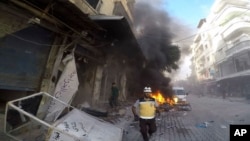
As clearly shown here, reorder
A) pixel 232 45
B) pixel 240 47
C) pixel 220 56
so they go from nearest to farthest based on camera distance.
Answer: pixel 240 47 → pixel 232 45 → pixel 220 56

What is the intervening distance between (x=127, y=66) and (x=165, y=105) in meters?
4.28

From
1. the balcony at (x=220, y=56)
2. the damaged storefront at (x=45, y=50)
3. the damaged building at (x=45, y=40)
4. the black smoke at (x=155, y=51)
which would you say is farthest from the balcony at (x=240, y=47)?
the damaged storefront at (x=45, y=50)

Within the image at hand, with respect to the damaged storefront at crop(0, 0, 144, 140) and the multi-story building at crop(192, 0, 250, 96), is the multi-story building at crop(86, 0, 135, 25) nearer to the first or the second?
the damaged storefront at crop(0, 0, 144, 140)

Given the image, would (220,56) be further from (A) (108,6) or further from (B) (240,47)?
(A) (108,6)

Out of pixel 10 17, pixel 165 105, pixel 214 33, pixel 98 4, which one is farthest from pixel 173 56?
pixel 214 33

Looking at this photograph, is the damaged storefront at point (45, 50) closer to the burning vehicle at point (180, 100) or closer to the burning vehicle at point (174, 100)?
the burning vehicle at point (174, 100)

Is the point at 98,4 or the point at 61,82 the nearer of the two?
the point at 61,82

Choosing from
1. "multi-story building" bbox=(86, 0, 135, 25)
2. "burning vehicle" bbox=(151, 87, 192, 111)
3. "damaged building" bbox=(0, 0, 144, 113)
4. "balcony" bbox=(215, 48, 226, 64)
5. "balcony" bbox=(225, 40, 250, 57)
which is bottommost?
"burning vehicle" bbox=(151, 87, 192, 111)

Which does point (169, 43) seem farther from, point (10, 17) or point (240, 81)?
point (240, 81)

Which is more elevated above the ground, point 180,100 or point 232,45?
point 232,45

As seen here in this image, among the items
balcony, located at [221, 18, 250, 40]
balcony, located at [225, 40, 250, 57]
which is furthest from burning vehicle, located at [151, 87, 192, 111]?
balcony, located at [221, 18, 250, 40]

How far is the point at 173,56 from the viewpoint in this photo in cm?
2059

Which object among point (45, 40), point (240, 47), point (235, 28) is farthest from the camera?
point (235, 28)

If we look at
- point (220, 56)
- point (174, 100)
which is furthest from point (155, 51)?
point (220, 56)
